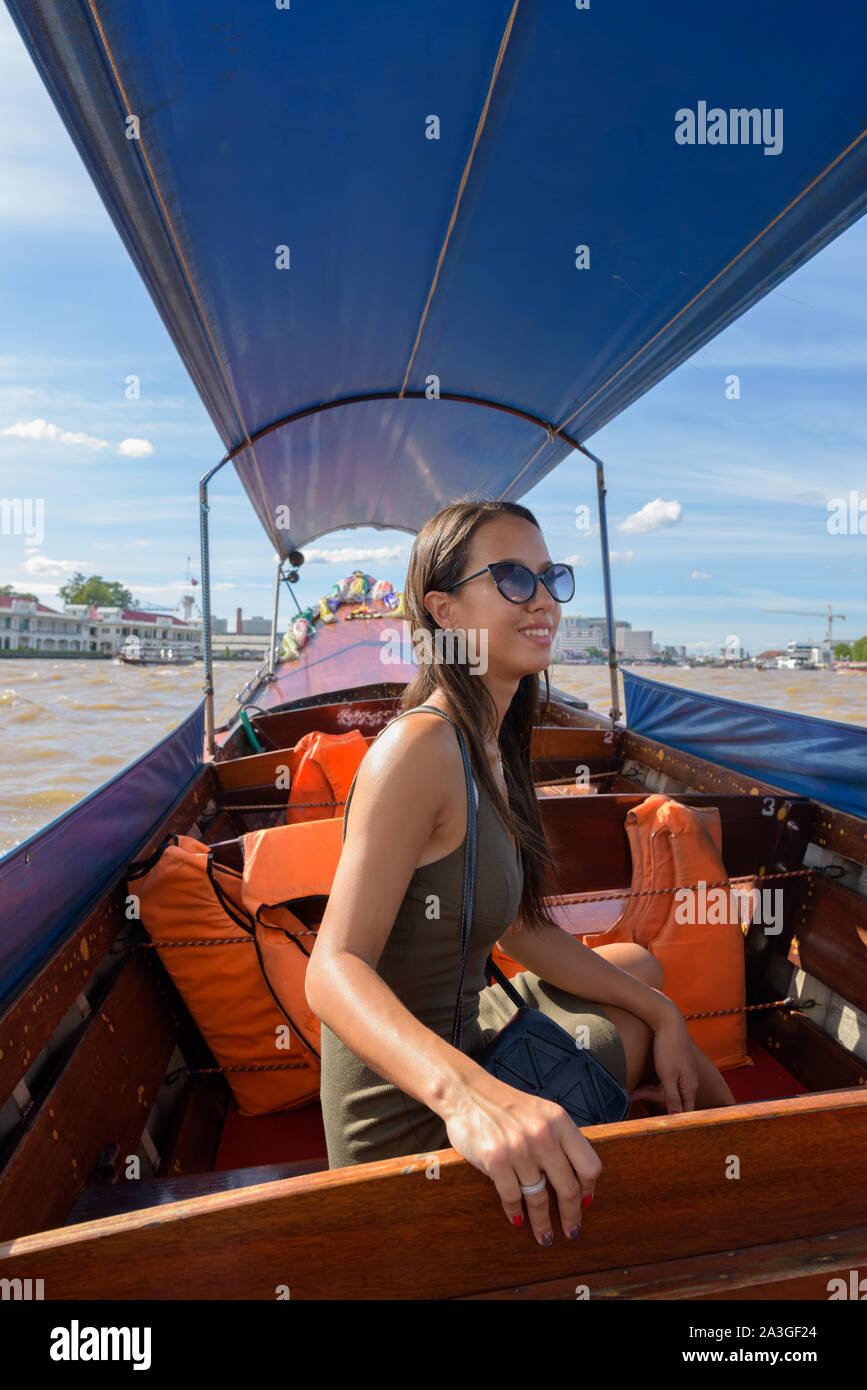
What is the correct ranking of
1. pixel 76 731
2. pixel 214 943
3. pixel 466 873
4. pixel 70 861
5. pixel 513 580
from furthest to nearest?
pixel 76 731, pixel 214 943, pixel 70 861, pixel 513 580, pixel 466 873

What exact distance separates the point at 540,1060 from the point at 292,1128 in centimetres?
112

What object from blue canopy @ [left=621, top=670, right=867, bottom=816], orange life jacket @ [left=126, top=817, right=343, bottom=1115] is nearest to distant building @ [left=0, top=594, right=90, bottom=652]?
blue canopy @ [left=621, top=670, right=867, bottom=816]

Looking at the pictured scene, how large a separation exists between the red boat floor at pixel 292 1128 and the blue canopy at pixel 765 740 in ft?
2.73

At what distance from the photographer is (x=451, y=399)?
4488 millimetres

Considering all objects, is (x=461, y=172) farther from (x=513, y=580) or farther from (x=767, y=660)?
(x=767, y=660)

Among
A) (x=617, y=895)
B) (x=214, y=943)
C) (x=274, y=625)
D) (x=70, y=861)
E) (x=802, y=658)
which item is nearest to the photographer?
(x=70, y=861)

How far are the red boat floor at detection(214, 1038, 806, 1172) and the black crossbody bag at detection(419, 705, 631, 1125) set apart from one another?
910mm

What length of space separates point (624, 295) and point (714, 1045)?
2791 mm

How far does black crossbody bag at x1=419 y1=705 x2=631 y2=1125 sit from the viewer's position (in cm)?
134

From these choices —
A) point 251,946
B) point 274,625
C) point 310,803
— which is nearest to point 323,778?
point 310,803

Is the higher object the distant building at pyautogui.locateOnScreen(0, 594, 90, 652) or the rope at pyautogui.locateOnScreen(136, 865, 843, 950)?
the distant building at pyautogui.locateOnScreen(0, 594, 90, 652)

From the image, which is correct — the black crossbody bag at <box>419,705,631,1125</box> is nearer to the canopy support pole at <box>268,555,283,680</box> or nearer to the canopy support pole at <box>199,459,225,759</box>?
the canopy support pole at <box>199,459,225,759</box>

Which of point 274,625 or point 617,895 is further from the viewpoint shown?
point 274,625

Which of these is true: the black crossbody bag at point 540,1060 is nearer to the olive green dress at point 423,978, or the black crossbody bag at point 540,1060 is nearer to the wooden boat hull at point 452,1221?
the olive green dress at point 423,978
